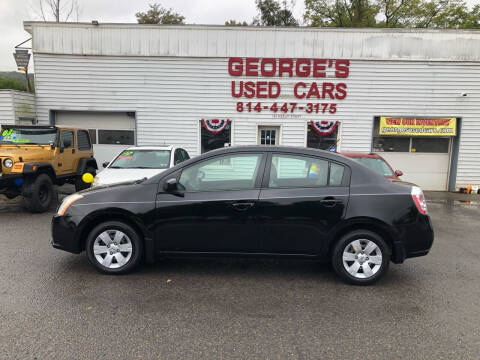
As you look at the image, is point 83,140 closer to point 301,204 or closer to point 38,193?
point 38,193

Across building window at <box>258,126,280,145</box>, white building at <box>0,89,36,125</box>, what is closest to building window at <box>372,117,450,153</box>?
building window at <box>258,126,280,145</box>

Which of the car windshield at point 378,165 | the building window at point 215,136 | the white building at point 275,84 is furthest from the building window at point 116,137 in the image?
the car windshield at point 378,165

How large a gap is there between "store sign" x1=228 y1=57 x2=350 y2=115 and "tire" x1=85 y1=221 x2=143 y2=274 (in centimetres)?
856

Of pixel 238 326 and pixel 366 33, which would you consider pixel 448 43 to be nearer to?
pixel 366 33

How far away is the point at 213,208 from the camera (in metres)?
3.87

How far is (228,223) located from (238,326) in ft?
3.96

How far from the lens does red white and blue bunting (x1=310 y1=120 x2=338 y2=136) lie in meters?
11.9

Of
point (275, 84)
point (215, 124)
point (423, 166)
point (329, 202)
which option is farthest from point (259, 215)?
point (423, 166)

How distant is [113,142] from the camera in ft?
40.2

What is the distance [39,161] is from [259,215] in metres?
5.99

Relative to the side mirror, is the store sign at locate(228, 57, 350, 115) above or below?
above

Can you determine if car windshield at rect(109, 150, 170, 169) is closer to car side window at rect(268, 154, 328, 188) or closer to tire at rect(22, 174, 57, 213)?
tire at rect(22, 174, 57, 213)

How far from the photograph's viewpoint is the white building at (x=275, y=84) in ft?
37.7

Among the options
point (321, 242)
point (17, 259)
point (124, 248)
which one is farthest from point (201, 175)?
point (17, 259)
